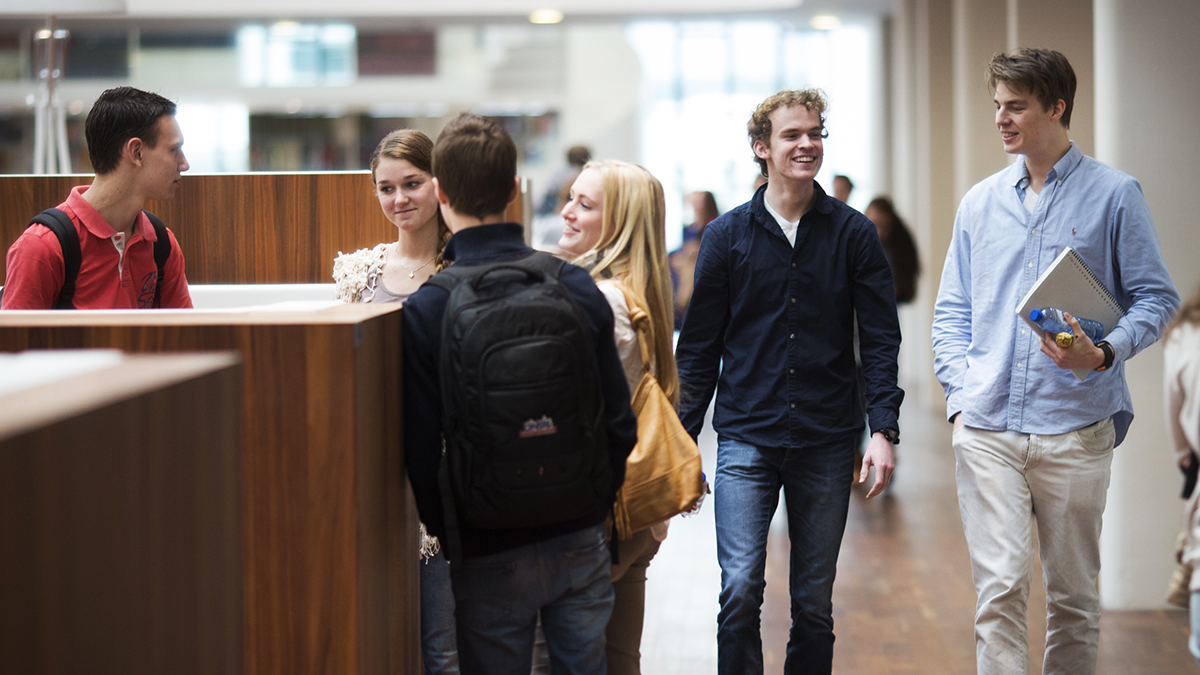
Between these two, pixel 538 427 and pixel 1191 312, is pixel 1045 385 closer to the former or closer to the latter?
pixel 1191 312

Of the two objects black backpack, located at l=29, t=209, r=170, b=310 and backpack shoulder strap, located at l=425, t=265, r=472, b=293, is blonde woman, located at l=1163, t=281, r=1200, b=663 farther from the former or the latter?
black backpack, located at l=29, t=209, r=170, b=310

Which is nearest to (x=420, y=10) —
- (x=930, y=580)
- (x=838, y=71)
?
(x=838, y=71)

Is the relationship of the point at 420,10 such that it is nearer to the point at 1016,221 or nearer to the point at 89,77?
the point at 89,77

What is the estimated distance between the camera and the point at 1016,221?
259cm

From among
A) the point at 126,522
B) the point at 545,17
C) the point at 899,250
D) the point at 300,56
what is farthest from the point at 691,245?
the point at 300,56

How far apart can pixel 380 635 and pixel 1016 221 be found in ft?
5.77

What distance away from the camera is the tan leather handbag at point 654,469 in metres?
2.13

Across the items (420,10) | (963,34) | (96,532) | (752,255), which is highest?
(420,10)

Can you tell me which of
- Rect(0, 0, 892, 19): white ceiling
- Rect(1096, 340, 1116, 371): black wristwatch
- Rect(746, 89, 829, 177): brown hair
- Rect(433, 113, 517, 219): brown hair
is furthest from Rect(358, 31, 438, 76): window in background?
Rect(433, 113, 517, 219): brown hair

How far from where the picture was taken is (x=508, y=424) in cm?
168

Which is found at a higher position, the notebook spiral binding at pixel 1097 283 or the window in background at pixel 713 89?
the window in background at pixel 713 89

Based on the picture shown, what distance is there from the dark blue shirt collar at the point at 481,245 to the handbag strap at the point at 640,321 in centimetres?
44

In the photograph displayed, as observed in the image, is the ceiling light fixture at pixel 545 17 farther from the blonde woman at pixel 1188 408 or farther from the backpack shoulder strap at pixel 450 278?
the blonde woman at pixel 1188 408

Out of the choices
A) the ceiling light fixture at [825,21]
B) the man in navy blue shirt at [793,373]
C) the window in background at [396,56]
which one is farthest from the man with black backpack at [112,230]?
the window in background at [396,56]
